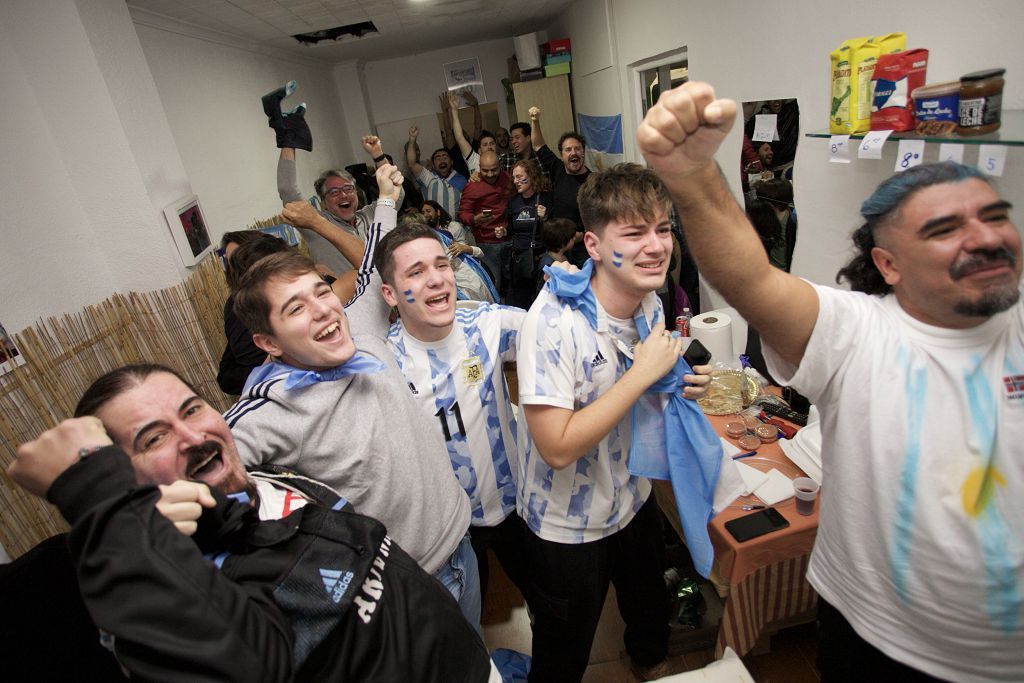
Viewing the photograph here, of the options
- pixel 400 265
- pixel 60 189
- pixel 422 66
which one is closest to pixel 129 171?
pixel 60 189

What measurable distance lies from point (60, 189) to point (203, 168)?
4.87 feet

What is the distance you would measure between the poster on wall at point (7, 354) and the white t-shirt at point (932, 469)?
2.82 metres

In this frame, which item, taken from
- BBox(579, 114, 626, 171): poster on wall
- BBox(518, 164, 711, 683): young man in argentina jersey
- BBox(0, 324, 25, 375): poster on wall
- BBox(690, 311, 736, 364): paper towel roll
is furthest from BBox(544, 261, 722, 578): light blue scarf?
BBox(579, 114, 626, 171): poster on wall

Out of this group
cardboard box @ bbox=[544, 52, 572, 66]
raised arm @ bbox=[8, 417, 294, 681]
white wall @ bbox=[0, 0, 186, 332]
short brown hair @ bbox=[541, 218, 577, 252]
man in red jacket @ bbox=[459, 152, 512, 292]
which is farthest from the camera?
cardboard box @ bbox=[544, 52, 572, 66]

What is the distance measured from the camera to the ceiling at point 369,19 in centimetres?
416

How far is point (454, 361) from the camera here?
1.75 meters

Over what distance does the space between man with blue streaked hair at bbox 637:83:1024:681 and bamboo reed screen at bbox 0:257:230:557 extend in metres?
2.31

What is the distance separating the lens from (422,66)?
9.59 m

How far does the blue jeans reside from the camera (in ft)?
5.09

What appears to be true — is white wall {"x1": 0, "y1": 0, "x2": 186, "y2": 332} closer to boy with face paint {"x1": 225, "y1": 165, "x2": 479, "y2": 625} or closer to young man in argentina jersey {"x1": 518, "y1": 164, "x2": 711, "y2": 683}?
boy with face paint {"x1": 225, "y1": 165, "x2": 479, "y2": 625}

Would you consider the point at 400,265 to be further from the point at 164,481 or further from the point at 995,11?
the point at 995,11

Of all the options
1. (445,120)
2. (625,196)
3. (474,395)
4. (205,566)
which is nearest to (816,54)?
(625,196)

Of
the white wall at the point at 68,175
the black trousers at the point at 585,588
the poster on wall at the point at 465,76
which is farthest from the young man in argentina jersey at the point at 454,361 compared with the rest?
the poster on wall at the point at 465,76

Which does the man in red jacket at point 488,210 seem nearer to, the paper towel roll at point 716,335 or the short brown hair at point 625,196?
the paper towel roll at point 716,335
